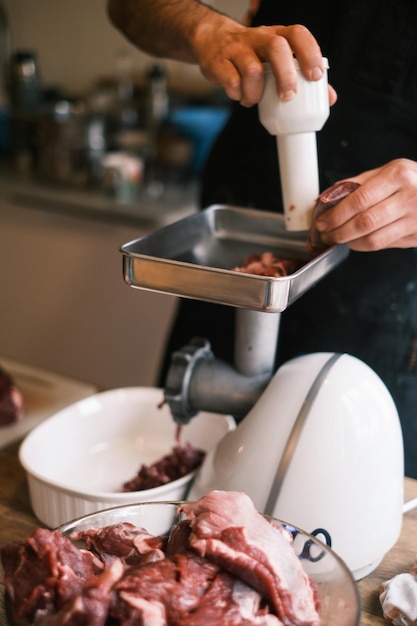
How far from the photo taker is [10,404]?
4.08ft

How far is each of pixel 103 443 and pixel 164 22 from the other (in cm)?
64

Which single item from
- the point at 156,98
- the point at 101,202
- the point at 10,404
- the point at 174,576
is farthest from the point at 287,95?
the point at 156,98

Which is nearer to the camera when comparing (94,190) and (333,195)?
(333,195)

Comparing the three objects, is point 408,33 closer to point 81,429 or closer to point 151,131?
point 81,429

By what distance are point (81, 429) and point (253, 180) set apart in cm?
53

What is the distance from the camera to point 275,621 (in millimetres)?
595

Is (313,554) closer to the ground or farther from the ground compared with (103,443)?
farther from the ground

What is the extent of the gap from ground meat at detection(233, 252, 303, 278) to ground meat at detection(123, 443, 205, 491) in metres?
0.26

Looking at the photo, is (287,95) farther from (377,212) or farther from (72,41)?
(72,41)

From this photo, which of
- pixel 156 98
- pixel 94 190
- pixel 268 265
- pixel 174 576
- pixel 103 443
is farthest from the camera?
pixel 156 98

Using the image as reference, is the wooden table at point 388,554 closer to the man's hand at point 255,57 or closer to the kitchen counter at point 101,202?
the man's hand at point 255,57

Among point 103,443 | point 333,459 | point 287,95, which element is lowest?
point 103,443

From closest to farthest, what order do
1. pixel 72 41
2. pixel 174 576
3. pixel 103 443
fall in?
pixel 174 576 → pixel 103 443 → pixel 72 41

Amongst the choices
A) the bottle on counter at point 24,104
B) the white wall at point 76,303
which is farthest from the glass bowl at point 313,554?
the bottle on counter at point 24,104
